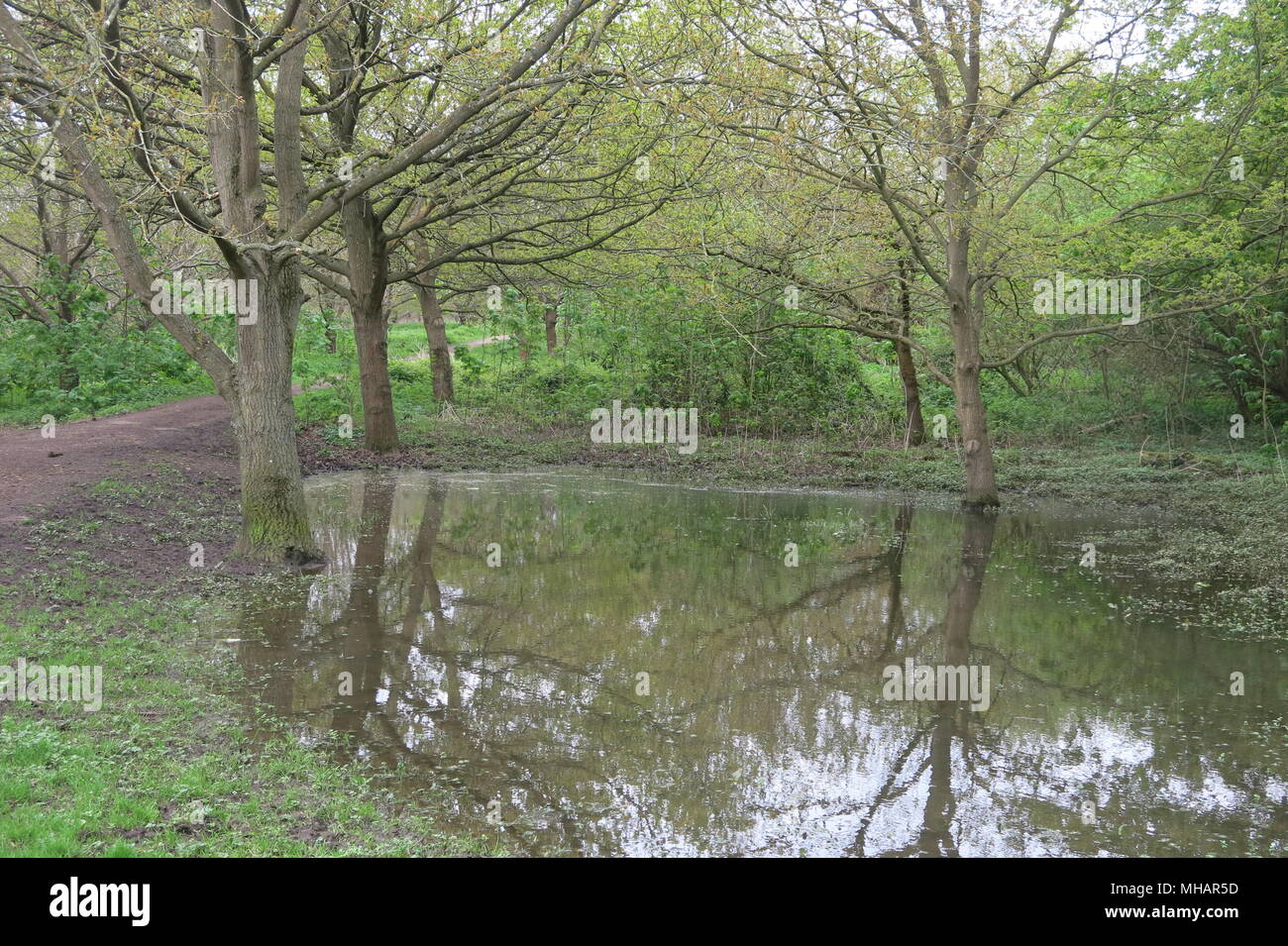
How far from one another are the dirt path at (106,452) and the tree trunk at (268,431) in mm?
2124

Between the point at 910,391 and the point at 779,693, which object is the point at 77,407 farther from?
the point at 910,391

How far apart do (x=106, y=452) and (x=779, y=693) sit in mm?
10491

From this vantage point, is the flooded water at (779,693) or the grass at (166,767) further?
the flooded water at (779,693)

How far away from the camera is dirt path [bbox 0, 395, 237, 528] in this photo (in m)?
10.4

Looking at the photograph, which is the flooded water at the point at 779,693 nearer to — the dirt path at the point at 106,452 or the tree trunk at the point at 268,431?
the tree trunk at the point at 268,431

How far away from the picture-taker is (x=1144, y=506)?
15.5 m

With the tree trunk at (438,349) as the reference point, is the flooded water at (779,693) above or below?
below

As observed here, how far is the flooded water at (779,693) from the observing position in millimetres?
4859

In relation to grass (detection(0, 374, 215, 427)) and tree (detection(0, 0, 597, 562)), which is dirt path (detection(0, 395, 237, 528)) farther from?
tree (detection(0, 0, 597, 562))

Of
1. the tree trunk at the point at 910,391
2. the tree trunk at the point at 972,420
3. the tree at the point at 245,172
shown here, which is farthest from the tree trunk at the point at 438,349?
the tree at the point at 245,172

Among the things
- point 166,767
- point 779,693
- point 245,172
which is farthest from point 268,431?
point 779,693

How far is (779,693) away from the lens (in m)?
6.80

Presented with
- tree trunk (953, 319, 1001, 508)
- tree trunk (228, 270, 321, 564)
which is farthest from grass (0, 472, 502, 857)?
tree trunk (953, 319, 1001, 508)

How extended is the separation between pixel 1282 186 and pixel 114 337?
21054 mm
